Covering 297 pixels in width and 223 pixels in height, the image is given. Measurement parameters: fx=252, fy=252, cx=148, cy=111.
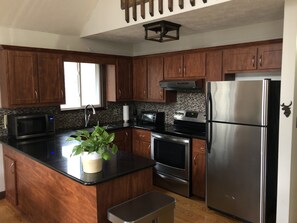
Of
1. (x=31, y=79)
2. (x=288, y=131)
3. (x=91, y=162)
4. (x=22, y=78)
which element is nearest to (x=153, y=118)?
(x=31, y=79)

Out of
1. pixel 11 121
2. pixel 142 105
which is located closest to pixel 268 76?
pixel 142 105

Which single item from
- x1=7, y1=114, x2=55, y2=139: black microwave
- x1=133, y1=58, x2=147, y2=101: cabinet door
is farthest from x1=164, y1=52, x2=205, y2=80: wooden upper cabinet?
x1=7, y1=114, x2=55, y2=139: black microwave

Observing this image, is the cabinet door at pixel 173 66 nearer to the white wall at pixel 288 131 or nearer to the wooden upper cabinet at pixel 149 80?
the wooden upper cabinet at pixel 149 80

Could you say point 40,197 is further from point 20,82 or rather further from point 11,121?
point 20,82

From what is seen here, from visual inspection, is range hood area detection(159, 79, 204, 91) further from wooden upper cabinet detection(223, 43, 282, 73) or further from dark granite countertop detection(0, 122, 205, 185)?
dark granite countertop detection(0, 122, 205, 185)

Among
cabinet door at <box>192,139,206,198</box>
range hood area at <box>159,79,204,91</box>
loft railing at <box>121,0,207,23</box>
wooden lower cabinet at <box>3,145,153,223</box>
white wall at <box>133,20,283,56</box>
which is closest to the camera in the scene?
wooden lower cabinet at <box>3,145,153,223</box>

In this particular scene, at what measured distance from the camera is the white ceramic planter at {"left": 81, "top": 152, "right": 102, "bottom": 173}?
1.94 m

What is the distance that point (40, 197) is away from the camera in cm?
256

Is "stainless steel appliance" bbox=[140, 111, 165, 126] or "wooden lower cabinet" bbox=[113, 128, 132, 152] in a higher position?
"stainless steel appliance" bbox=[140, 111, 165, 126]

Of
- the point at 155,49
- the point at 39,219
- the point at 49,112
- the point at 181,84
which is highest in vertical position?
the point at 155,49

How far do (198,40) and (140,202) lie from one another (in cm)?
278

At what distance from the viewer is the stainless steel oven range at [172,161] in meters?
3.54

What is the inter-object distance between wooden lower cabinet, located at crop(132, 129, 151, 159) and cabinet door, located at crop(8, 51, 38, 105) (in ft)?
5.41

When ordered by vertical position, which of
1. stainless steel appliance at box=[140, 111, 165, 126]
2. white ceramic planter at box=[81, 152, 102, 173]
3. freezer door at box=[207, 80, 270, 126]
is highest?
freezer door at box=[207, 80, 270, 126]
